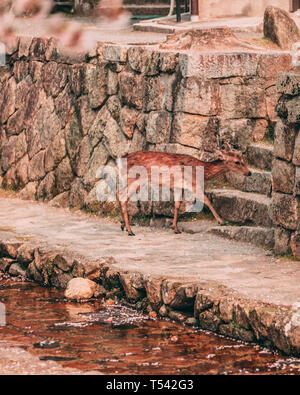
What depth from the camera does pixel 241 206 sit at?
1229 cm

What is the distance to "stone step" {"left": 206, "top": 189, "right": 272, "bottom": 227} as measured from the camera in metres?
11.9

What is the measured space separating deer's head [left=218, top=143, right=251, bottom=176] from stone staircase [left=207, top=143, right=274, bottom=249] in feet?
0.69

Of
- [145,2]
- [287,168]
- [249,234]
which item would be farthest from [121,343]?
[145,2]

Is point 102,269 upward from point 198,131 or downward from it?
downward

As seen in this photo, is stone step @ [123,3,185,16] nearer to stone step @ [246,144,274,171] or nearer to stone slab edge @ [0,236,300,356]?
stone step @ [246,144,274,171]

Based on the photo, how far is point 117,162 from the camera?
1347 centimetres

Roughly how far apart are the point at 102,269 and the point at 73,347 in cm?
191

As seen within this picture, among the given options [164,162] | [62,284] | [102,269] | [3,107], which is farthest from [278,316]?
[3,107]

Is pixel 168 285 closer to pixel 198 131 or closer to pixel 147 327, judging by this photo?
pixel 147 327

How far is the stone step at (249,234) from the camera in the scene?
11.4 m

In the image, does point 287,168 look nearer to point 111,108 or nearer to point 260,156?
point 260,156

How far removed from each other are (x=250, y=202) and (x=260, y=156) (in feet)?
3.25
